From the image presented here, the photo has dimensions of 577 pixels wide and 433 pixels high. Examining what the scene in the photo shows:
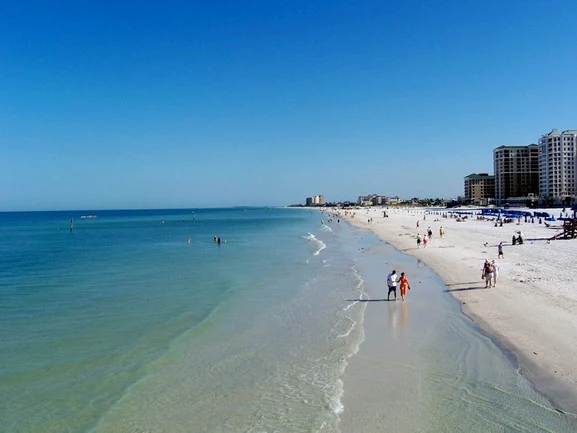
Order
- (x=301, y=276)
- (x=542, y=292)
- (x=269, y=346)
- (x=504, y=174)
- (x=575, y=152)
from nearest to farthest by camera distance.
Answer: (x=269, y=346) → (x=542, y=292) → (x=301, y=276) → (x=575, y=152) → (x=504, y=174)

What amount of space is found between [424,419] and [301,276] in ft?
61.2

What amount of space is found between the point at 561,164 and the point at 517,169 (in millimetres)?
27526

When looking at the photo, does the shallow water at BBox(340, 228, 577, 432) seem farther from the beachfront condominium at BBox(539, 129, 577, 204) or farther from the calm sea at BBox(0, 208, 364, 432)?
the beachfront condominium at BBox(539, 129, 577, 204)

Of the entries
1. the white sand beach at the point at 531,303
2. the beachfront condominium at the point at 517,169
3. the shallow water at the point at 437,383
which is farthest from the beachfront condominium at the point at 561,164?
the shallow water at the point at 437,383

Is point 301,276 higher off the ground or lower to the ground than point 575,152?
lower

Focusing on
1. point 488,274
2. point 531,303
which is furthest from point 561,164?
point 531,303

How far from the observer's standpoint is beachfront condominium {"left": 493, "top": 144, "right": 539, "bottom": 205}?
172 metres

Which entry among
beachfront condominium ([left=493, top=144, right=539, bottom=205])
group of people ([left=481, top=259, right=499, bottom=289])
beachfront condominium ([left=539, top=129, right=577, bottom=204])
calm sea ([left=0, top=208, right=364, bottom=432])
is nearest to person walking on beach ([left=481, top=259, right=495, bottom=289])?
group of people ([left=481, top=259, right=499, bottom=289])

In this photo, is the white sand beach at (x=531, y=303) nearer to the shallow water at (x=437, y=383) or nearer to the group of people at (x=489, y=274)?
the group of people at (x=489, y=274)

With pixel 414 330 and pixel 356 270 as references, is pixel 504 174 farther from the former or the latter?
pixel 414 330

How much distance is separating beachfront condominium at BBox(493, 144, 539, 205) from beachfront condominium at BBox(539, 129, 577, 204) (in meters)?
19.7

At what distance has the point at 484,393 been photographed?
9.79 metres

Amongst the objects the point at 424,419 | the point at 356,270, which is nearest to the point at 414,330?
the point at 424,419

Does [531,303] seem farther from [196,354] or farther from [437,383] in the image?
[196,354]
